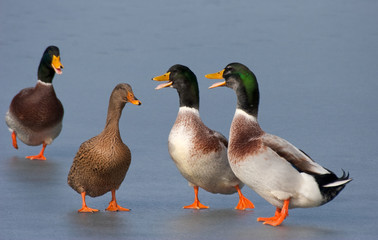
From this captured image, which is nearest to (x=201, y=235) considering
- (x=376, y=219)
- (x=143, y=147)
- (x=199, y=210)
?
(x=199, y=210)

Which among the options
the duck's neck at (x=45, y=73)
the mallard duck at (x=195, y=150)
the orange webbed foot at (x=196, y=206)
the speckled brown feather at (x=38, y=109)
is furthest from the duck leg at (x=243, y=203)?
the duck's neck at (x=45, y=73)

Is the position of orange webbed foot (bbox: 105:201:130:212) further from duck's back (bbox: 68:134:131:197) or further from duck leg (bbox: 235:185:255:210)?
duck leg (bbox: 235:185:255:210)

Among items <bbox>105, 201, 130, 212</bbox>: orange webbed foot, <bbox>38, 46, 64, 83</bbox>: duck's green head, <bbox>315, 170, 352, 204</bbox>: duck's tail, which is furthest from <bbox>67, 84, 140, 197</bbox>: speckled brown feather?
<bbox>38, 46, 64, 83</bbox>: duck's green head

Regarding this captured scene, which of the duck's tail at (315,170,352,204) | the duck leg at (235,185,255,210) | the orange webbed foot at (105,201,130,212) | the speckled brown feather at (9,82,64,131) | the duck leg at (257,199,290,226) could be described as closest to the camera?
the duck's tail at (315,170,352,204)

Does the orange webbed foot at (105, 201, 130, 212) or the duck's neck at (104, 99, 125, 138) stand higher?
the duck's neck at (104, 99, 125, 138)

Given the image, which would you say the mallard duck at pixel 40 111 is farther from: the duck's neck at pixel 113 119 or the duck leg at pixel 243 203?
the duck leg at pixel 243 203

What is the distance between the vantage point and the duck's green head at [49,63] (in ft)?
28.9

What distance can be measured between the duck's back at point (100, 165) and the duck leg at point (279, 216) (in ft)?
3.69

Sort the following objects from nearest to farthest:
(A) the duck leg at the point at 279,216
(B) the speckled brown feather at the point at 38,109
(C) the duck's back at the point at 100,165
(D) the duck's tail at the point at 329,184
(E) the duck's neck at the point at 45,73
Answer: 1. (D) the duck's tail at the point at 329,184
2. (A) the duck leg at the point at 279,216
3. (C) the duck's back at the point at 100,165
4. (B) the speckled brown feather at the point at 38,109
5. (E) the duck's neck at the point at 45,73

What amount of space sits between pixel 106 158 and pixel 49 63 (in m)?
2.77

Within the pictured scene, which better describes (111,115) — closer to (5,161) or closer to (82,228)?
(82,228)

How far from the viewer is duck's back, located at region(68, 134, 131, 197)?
6453 mm

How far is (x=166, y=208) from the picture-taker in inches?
266

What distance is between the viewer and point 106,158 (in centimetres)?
645
